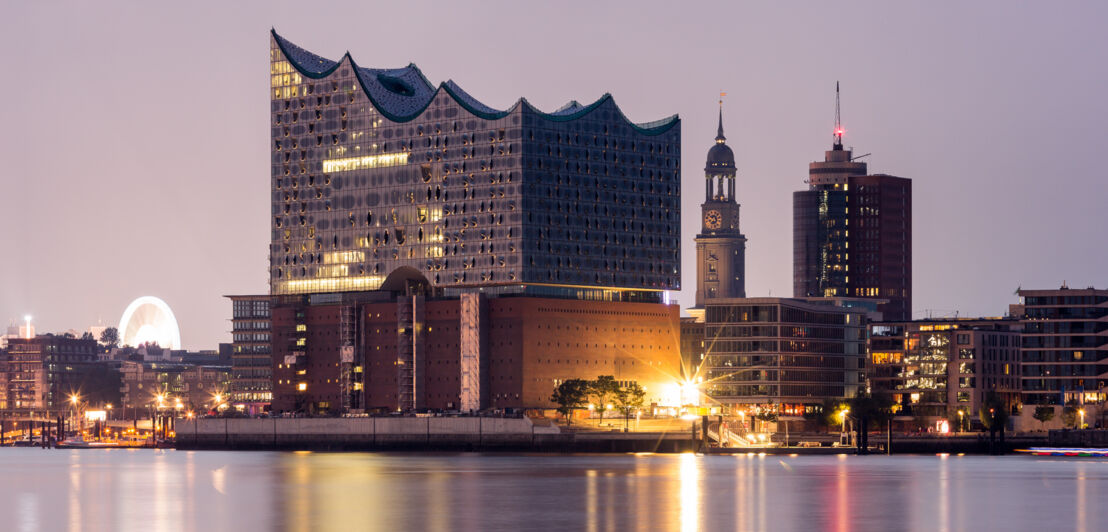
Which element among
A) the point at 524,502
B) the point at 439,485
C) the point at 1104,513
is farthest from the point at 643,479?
the point at 1104,513

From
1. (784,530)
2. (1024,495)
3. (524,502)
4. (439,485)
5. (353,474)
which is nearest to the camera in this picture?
(784,530)

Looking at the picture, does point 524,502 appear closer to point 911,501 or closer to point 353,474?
point 911,501

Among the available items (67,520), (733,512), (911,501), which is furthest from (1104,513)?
(67,520)

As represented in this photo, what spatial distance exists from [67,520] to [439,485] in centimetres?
4134

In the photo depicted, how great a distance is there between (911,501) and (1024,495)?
14034 mm

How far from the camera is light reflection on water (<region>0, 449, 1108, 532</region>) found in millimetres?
126688

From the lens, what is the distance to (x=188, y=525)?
127 meters

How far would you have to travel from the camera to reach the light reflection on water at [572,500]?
127m

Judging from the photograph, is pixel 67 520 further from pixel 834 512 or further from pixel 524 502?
pixel 834 512

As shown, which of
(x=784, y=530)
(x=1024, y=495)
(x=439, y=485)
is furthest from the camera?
(x=439, y=485)

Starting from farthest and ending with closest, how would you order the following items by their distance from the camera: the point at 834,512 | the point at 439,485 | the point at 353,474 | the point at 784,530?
the point at 353,474 → the point at 439,485 → the point at 834,512 → the point at 784,530

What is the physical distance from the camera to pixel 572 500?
479 feet

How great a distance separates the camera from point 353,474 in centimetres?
18988

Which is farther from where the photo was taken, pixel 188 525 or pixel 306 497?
pixel 306 497
